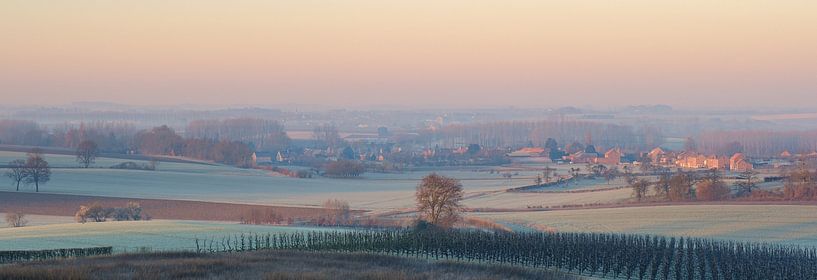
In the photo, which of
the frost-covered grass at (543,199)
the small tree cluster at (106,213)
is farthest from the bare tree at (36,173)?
the frost-covered grass at (543,199)

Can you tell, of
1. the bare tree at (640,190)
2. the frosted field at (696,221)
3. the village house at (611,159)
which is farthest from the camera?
the village house at (611,159)

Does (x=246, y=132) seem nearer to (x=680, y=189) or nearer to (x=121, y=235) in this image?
(x=680, y=189)

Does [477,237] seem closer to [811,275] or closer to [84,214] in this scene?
[811,275]

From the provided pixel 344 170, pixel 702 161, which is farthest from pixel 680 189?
pixel 702 161

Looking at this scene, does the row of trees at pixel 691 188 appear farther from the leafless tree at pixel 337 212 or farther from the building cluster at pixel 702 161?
the building cluster at pixel 702 161

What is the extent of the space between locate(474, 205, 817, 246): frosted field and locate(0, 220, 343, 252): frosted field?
16.2 metres

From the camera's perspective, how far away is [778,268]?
29906 millimetres

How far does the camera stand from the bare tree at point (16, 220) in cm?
5458

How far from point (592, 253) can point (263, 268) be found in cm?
1375

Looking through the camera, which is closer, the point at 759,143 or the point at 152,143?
the point at 152,143

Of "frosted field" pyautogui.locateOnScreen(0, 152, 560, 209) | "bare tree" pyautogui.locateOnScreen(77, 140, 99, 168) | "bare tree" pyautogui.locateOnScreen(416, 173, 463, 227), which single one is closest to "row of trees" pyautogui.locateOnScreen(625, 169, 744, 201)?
"frosted field" pyautogui.locateOnScreen(0, 152, 560, 209)

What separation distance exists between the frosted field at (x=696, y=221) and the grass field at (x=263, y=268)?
71.7 feet

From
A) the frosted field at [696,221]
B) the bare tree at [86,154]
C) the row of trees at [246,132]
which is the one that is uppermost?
the row of trees at [246,132]

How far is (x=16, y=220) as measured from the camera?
5509 centimetres
